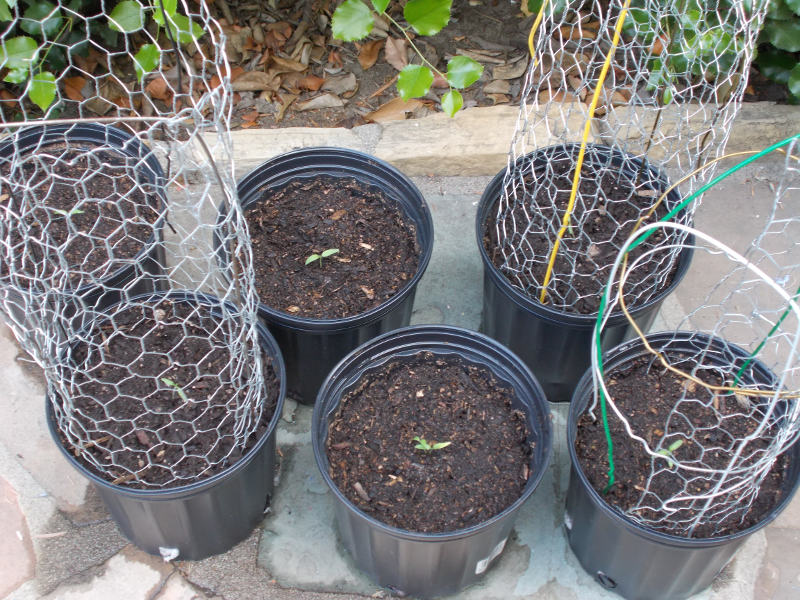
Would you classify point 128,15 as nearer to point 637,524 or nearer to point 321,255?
point 321,255

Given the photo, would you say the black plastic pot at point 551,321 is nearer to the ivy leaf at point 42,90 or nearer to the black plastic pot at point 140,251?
the black plastic pot at point 140,251

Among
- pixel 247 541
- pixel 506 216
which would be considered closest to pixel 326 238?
pixel 506 216

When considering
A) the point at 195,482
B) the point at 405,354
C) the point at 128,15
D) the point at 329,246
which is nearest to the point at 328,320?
the point at 405,354

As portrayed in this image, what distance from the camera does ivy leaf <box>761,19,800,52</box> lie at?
227 centimetres

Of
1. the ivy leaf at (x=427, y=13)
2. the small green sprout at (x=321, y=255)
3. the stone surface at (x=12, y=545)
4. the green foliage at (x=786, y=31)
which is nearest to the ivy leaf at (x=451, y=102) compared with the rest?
the ivy leaf at (x=427, y=13)

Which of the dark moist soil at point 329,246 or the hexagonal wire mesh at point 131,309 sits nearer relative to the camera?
the hexagonal wire mesh at point 131,309

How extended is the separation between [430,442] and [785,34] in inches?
68.0

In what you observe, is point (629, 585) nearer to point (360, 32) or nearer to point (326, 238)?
point (326, 238)

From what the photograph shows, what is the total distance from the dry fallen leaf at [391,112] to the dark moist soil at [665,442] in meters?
1.26

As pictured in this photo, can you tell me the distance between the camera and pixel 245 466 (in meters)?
1.46

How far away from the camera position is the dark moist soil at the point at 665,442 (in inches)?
57.4

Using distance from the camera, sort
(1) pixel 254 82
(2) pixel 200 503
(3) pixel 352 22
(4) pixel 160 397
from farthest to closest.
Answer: (1) pixel 254 82
(3) pixel 352 22
(4) pixel 160 397
(2) pixel 200 503

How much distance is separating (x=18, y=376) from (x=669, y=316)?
1760 millimetres

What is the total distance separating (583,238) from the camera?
1.87 m
